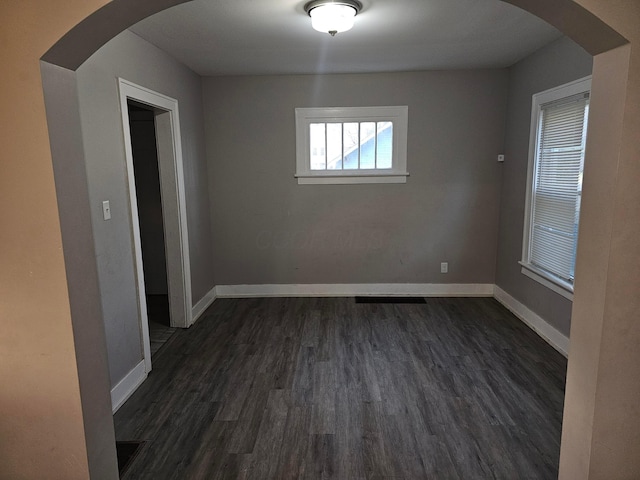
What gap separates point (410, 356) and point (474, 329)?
2.91ft

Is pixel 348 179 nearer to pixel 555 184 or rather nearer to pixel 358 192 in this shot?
pixel 358 192

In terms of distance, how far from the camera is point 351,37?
3117 mm

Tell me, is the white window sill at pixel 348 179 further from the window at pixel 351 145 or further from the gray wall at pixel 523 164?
the gray wall at pixel 523 164

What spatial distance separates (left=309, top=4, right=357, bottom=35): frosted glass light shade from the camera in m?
2.40

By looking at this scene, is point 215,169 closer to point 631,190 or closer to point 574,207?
point 574,207

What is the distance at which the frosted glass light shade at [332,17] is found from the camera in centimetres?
240

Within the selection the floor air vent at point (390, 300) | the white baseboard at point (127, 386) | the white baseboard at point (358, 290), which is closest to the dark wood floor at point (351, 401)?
the white baseboard at point (127, 386)

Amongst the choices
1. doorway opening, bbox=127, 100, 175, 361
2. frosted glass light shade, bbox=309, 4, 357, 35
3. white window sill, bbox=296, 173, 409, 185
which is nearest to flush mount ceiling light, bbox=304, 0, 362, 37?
frosted glass light shade, bbox=309, 4, 357, 35

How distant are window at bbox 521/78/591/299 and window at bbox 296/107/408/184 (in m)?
1.34

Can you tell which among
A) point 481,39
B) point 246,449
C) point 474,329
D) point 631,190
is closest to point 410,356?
point 474,329

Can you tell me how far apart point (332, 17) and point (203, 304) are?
3.13 metres

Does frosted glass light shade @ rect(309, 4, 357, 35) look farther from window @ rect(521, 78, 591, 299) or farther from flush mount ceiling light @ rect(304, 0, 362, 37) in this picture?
window @ rect(521, 78, 591, 299)

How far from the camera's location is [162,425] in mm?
2393

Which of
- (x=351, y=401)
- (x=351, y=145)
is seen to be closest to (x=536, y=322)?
(x=351, y=401)
